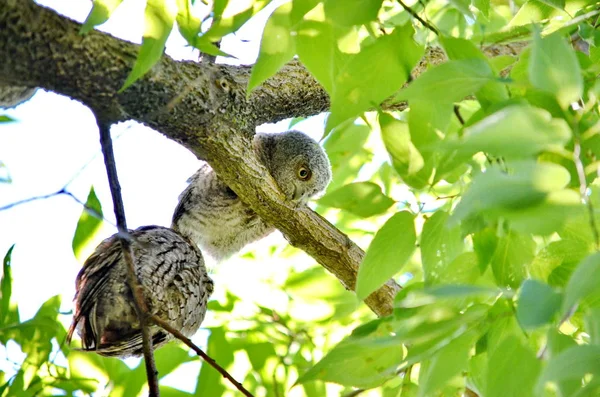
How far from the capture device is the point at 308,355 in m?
2.83

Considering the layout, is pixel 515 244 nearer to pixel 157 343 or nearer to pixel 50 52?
pixel 50 52

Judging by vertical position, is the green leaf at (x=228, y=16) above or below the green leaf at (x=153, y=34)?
below

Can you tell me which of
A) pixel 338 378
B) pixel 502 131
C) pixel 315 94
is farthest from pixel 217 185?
pixel 502 131

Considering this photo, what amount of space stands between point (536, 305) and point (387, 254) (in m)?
0.44

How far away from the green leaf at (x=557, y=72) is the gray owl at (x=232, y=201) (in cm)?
173

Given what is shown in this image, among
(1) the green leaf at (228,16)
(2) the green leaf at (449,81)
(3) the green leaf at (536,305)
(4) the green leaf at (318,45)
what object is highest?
(1) the green leaf at (228,16)

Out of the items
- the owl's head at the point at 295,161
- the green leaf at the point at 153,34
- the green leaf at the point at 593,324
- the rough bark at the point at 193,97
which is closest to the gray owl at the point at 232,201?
the owl's head at the point at 295,161

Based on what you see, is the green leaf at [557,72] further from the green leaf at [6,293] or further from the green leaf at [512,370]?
the green leaf at [6,293]

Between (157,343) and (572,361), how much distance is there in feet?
5.15

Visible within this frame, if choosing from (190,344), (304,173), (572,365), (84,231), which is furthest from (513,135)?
(304,173)

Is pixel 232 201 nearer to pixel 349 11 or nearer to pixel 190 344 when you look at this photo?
pixel 190 344

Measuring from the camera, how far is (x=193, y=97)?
1780 mm

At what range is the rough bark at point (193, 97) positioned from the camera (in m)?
1.45

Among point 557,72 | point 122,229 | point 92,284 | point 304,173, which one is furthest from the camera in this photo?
point 304,173
